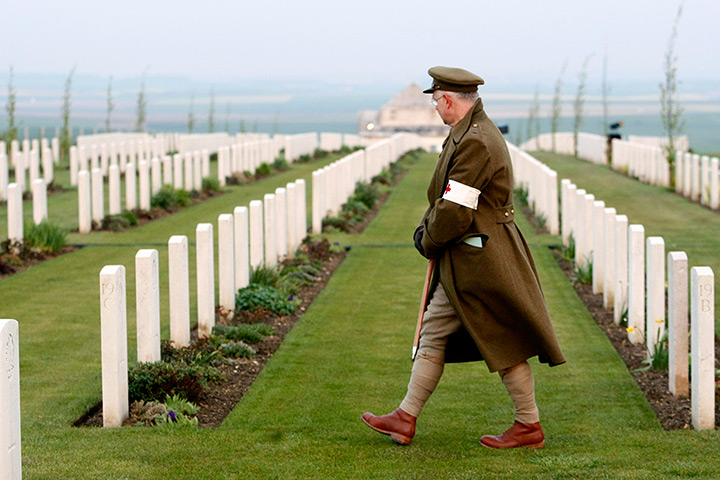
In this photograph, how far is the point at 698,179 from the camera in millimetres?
20859

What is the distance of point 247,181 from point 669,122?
399 inches

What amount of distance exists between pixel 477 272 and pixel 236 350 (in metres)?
3.11

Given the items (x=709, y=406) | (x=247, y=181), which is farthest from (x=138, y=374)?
(x=247, y=181)

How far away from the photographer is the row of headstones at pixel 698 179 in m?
19.3

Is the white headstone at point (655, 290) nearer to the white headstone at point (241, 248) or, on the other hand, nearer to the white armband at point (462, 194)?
the white armband at point (462, 194)

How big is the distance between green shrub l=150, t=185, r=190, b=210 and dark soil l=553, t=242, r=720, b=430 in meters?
10.0

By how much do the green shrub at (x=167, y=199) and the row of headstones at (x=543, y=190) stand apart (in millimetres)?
6254

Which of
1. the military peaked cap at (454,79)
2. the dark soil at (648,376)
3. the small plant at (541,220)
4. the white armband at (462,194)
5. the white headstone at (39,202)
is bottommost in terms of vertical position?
the dark soil at (648,376)

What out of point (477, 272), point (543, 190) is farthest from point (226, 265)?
point (543, 190)

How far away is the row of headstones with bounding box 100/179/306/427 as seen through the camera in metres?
6.03

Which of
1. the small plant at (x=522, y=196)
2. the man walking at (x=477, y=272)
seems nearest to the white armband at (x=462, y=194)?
the man walking at (x=477, y=272)

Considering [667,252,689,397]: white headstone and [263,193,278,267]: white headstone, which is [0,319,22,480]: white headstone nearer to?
[667,252,689,397]: white headstone

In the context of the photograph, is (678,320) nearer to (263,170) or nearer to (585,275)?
(585,275)

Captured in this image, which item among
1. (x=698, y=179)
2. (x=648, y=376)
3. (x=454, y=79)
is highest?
(x=454, y=79)
